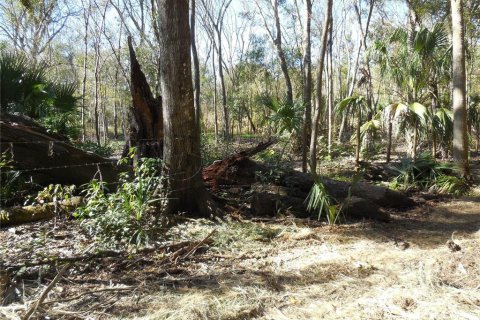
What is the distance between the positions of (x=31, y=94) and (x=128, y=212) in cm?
446

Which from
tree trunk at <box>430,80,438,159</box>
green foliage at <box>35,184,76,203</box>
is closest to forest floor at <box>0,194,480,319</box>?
green foliage at <box>35,184,76,203</box>

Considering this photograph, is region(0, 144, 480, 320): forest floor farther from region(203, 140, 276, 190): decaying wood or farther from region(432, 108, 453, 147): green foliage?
region(432, 108, 453, 147): green foliage

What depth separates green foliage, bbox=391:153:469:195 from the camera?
7.50m

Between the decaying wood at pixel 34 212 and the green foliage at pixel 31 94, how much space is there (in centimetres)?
276

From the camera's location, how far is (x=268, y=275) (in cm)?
364

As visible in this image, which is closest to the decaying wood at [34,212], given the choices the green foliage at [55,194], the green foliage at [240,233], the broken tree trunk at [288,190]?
the green foliage at [55,194]

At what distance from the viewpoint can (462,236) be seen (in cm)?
488

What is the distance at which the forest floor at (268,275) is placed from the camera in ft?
9.60

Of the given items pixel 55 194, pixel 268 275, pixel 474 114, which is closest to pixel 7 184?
pixel 55 194

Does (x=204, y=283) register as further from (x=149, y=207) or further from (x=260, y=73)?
(x=260, y=73)

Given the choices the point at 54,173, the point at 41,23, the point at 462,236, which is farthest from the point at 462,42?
the point at 41,23

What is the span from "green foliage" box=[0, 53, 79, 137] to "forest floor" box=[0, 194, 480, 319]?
11.3 feet

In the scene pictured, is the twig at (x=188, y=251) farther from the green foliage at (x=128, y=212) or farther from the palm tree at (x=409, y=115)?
the palm tree at (x=409, y=115)

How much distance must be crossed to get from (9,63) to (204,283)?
5.92 metres
